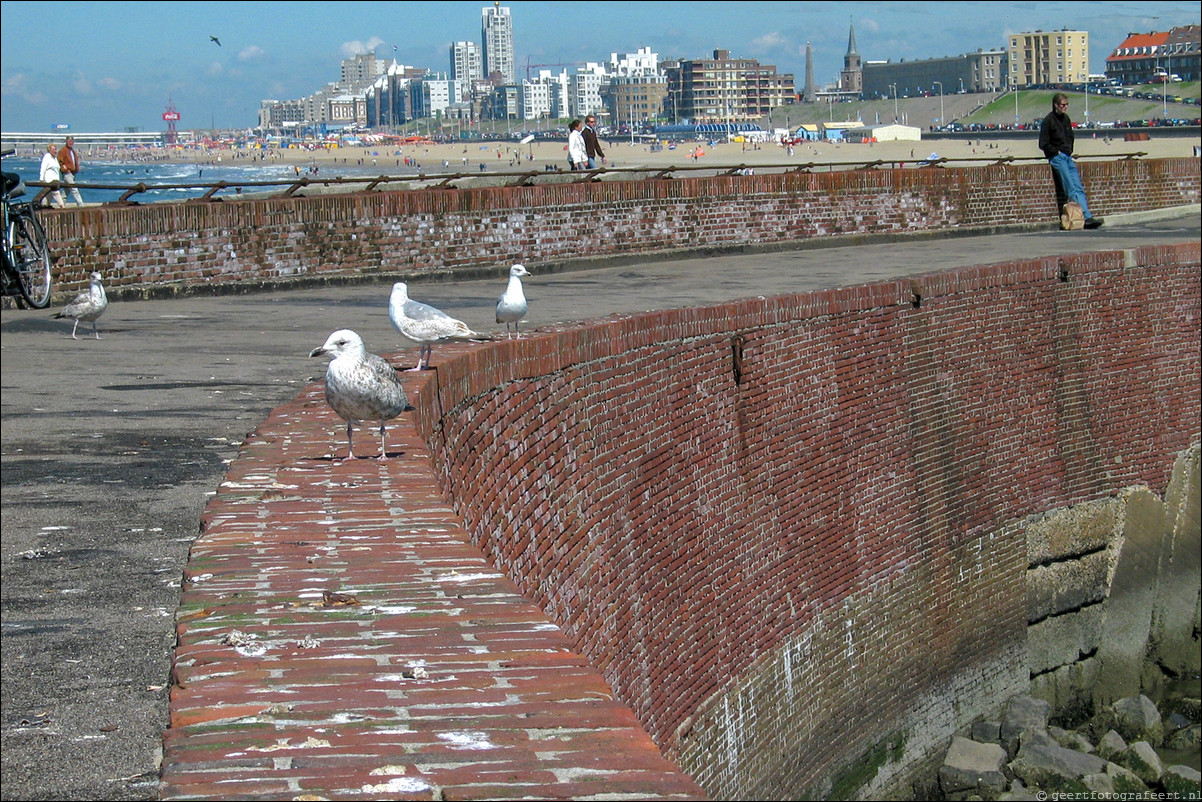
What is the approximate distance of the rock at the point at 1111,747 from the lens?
16562 millimetres

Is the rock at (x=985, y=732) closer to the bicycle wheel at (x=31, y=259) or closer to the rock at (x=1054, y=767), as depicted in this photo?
the rock at (x=1054, y=767)

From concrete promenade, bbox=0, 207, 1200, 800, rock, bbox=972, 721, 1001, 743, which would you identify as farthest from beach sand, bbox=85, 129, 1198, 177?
concrete promenade, bbox=0, 207, 1200, 800

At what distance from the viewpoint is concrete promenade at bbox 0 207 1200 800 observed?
128 inches

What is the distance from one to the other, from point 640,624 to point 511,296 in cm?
243

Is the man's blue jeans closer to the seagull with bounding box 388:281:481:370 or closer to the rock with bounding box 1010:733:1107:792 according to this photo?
the rock with bounding box 1010:733:1107:792

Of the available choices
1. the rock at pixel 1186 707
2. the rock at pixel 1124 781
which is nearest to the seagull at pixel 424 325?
the rock at pixel 1124 781

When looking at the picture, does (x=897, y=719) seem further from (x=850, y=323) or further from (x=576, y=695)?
(x=576, y=695)

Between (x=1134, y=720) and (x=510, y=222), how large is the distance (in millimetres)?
9872

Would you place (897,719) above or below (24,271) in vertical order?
below

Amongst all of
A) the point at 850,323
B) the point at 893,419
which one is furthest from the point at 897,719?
the point at 850,323

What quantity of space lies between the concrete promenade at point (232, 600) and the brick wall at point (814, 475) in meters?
1.09

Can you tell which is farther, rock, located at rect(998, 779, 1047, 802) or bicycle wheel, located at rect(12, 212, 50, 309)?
bicycle wheel, located at rect(12, 212, 50, 309)

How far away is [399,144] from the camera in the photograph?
169m

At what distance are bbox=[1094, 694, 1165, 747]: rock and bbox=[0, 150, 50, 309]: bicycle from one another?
40.9 feet
